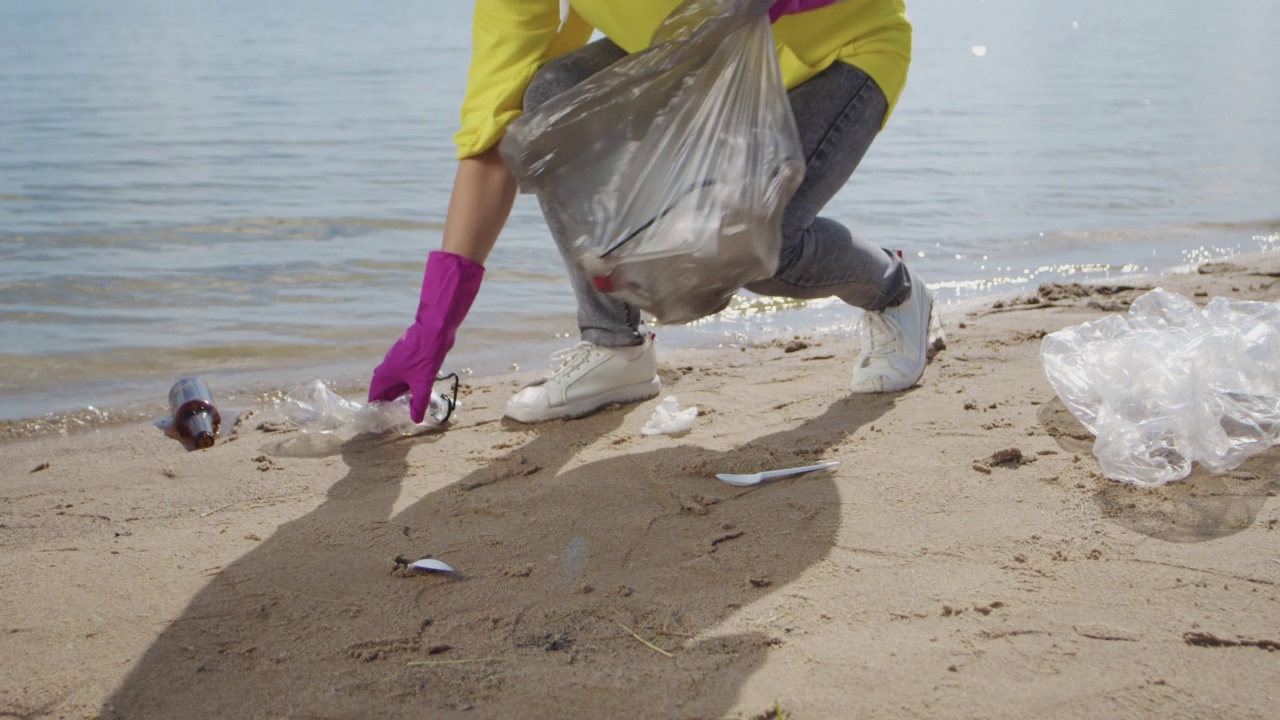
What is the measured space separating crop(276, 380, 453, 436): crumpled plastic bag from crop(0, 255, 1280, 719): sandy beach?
0.05 metres

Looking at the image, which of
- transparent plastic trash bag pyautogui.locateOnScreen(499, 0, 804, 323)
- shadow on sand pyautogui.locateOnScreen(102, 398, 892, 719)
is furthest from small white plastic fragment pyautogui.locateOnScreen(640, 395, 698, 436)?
transparent plastic trash bag pyautogui.locateOnScreen(499, 0, 804, 323)

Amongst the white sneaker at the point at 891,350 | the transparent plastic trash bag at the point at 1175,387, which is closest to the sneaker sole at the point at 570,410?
the white sneaker at the point at 891,350

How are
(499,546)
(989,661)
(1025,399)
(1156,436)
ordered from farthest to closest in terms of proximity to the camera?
(1025,399), (1156,436), (499,546), (989,661)

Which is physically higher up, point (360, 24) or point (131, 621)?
point (360, 24)

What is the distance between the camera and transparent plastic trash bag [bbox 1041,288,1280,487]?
2.09 meters

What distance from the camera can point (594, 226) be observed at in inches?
79.7

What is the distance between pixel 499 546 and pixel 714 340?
1946 millimetres

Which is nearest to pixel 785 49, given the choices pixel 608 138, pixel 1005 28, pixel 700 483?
pixel 608 138

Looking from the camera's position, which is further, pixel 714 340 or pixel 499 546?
pixel 714 340

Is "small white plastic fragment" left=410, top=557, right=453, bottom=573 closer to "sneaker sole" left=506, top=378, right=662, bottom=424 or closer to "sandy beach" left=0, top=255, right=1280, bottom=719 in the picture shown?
"sandy beach" left=0, top=255, right=1280, bottom=719

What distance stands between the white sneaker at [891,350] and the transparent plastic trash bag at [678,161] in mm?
903

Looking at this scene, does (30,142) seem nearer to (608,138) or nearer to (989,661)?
(608,138)

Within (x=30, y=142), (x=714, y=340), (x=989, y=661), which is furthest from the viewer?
(x=30, y=142)

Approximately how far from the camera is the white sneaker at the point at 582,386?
8.98 feet
